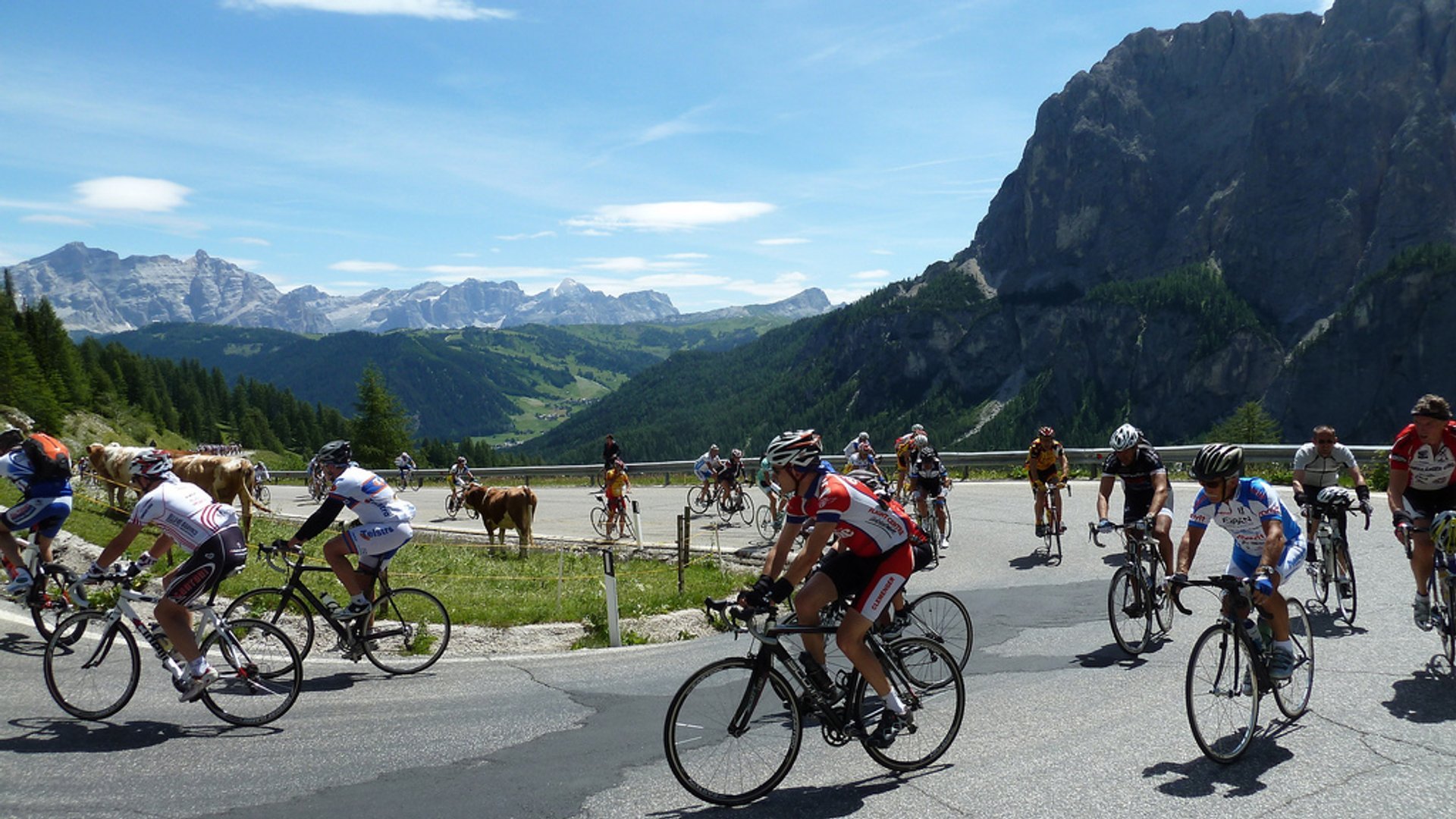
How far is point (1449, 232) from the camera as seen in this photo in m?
163

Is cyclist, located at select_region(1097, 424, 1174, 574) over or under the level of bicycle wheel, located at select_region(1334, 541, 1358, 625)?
over

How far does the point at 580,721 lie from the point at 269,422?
140323 millimetres

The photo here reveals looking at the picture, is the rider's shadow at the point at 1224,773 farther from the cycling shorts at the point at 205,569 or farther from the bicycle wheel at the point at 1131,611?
the cycling shorts at the point at 205,569

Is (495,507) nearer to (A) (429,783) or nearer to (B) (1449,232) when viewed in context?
(A) (429,783)

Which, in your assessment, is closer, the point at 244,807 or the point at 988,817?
the point at 988,817

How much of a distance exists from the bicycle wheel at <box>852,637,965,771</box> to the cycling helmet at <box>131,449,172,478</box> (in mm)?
6292

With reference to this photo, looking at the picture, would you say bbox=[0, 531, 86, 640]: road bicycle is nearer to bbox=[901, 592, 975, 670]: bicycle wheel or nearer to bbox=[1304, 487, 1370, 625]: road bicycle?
bbox=[901, 592, 975, 670]: bicycle wheel

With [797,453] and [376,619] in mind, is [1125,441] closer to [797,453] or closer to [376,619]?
[797,453]

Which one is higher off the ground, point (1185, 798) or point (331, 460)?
point (331, 460)

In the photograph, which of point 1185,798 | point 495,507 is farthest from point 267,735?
point 495,507

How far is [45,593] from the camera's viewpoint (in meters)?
9.98

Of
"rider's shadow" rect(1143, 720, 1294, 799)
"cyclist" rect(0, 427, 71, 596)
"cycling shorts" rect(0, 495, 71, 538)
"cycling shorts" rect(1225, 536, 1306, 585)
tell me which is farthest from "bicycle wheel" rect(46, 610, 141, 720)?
"cycling shorts" rect(1225, 536, 1306, 585)

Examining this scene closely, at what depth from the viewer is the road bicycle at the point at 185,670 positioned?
7.51 m

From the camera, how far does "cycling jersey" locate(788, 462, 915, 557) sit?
6066mm
